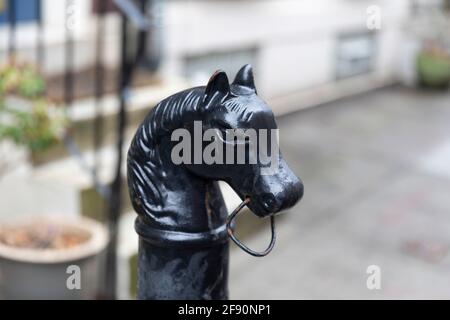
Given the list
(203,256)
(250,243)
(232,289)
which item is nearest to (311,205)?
(250,243)

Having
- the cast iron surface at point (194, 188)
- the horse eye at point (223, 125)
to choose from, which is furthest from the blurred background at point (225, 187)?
the horse eye at point (223, 125)

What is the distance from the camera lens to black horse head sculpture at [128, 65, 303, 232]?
1.64 metres

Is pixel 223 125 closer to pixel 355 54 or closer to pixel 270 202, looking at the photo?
pixel 270 202

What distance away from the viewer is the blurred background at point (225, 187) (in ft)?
13.4

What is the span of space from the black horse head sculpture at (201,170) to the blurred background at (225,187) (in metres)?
1.92

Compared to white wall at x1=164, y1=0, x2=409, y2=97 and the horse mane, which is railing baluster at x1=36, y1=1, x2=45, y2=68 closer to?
white wall at x1=164, y1=0, x2=409, y2=97

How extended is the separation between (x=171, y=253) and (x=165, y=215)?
0.37ft

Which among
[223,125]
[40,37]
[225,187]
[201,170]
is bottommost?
[225,187]

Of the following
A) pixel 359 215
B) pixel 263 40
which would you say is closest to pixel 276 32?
pixel 263 40

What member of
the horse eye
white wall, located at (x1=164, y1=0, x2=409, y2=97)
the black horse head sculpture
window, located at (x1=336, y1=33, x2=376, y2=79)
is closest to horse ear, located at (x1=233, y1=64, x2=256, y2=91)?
the black horse head sculpture

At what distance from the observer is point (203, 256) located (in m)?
1.84

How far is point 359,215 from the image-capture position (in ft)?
20.6

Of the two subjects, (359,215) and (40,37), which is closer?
(40,37)

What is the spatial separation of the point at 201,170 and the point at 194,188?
75mm
